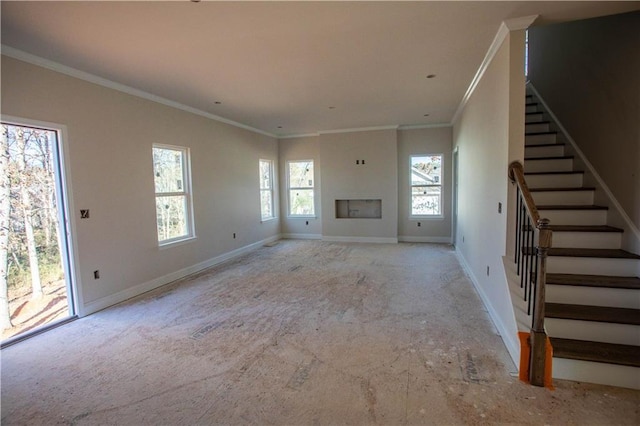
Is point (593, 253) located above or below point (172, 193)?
below

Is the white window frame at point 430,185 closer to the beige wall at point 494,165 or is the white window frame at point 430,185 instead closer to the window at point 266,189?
the beige wall at point 494,165

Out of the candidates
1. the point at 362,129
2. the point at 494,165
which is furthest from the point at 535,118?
the point at 362,129

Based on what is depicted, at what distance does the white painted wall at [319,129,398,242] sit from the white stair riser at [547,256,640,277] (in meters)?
4.44

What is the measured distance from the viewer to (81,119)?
3.35 m

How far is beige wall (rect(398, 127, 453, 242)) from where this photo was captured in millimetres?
6844

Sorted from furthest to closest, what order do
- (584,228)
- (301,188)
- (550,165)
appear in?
(301,188) → (550,165) → (584,228)

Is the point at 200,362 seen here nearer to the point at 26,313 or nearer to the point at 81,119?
Result: the point at 26,313

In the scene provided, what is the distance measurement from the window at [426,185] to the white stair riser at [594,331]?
4.93 meters

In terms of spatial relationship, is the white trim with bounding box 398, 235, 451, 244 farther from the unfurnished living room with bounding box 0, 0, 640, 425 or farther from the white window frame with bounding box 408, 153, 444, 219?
the unfurnished living room with bounding box 0, 0, 640, 425

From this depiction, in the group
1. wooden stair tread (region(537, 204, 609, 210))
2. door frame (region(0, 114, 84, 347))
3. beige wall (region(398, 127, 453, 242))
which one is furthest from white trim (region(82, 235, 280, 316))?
wooden stair tread (region(537, 204, 609, 210))

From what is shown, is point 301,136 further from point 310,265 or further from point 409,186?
point 310,265

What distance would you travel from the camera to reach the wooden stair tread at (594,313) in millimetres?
2164

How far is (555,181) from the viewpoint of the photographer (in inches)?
136

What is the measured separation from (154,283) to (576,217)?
4.91 metres
